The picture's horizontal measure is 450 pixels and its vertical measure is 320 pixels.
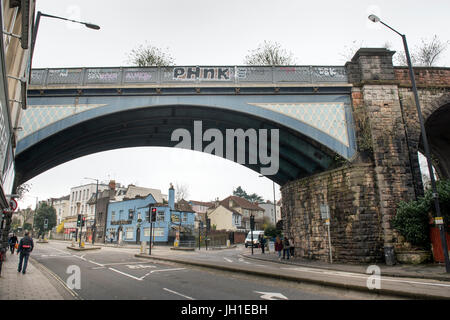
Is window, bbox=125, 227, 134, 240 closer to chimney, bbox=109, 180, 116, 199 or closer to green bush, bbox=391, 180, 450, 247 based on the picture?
chimney, bbox=109, 180, 116, 199


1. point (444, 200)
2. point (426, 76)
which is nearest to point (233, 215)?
point (426, 76)

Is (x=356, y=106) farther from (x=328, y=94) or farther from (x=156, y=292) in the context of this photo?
(x=156, y=292)

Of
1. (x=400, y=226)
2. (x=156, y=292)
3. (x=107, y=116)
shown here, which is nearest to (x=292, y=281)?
(x=156, y=292)

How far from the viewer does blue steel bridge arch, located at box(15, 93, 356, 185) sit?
55.0 feet

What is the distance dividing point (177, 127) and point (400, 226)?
15253 mm

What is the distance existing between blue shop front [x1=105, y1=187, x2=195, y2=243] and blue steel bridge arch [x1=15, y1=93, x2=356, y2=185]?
79.8 feet

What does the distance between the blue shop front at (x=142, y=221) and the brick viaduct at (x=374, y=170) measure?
2728 centimetres

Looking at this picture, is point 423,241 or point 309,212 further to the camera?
point 309,212

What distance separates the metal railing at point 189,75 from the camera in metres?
17.8

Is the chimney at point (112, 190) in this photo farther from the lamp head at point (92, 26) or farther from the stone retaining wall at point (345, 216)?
the lamp head at point (92, 26)

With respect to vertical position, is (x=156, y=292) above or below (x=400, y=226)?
below

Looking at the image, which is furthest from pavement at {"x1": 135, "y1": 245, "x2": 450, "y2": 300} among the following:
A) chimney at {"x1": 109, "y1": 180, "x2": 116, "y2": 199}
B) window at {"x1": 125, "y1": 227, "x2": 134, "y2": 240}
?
chimney at {"x1": 109, "y1": 180, "x2": 116, "y2": 199}

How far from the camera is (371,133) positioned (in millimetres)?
16109

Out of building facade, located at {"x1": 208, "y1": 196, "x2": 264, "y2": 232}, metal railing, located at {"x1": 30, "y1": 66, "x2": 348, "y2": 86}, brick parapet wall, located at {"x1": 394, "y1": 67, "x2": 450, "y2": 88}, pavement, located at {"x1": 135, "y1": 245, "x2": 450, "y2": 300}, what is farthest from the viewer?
building facade, located at {"x1": 208, "y1": 196, "x2": 264, "y2": 232}
